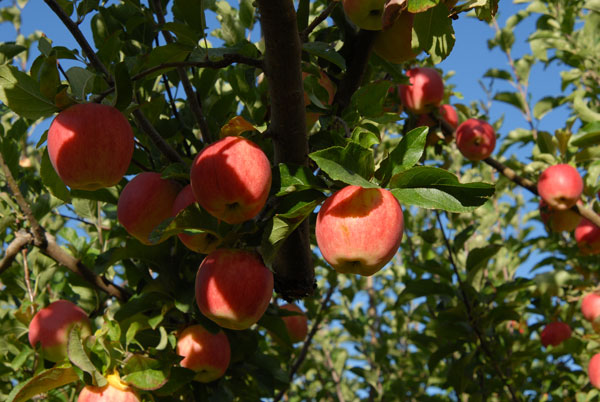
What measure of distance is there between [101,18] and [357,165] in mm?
1373

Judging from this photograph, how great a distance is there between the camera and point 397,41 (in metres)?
1.48

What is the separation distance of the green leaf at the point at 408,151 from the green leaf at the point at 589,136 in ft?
6.24

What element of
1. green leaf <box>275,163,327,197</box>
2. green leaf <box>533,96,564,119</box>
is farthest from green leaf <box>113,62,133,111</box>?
green leaf <box>533,96,564,119</box>

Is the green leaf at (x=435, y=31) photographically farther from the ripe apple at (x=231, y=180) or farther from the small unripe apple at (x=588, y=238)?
the small unripe apple at (x=588, y=238)

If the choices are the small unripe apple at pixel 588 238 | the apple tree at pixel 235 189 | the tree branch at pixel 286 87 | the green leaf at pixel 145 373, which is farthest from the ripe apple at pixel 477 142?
the green leaf at pixel 145 373

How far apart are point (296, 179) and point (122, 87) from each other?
0.46 metres

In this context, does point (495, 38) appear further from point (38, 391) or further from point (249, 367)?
point (38, 391)

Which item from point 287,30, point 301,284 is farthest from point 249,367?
point 287,30

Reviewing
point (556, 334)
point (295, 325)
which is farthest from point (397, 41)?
point (556, 334)

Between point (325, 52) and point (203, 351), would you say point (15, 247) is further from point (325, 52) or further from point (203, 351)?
point (325, 52)

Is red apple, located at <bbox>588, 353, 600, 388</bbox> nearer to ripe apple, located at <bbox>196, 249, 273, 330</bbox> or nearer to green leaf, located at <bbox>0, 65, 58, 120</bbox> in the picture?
ripe apple, located at <bbox>196, 249, 273, 330</bbox>

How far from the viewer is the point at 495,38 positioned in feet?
15.2

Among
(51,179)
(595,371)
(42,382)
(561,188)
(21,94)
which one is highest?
(21,94)

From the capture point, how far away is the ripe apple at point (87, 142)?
3.99 feet
